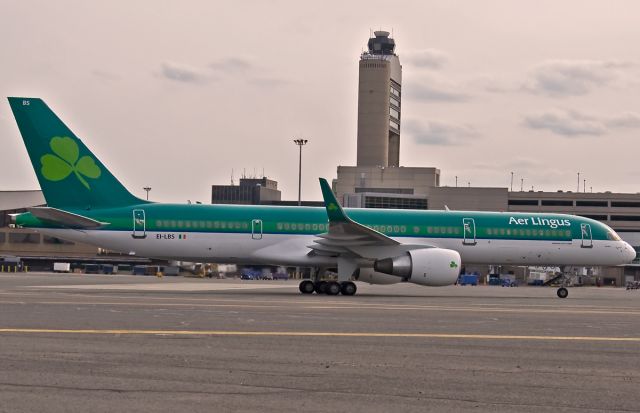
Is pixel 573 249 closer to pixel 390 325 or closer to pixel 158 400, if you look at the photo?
pixel 390 325

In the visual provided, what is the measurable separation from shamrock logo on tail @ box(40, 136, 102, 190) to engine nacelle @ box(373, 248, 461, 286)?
12.7 meters

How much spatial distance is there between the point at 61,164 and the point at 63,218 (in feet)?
7.83

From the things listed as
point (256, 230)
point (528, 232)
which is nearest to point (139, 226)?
point (256, 230)

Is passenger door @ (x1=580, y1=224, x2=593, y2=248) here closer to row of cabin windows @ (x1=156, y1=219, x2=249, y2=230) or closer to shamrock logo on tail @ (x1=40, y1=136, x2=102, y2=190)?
row of cabin windows @ (x1=156, y1=219, x2=249, y2=230)

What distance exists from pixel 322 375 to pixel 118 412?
12.1ft

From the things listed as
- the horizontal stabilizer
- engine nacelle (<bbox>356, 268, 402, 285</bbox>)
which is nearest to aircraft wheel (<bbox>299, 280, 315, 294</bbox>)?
engine nacelle (<bbox>356, 268, 402, 285</bbox>)

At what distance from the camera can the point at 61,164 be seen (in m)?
37.7

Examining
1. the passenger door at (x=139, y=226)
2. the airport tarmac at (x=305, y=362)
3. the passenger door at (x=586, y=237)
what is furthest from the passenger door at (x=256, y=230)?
the passenger door at (x=586, y=237)

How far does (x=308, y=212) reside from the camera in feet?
134

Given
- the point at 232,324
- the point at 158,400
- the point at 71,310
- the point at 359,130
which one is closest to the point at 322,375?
the point at 158,400

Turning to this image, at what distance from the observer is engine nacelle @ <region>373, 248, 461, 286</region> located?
1475 inches

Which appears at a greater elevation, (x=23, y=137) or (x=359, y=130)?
(x=359, y=130)

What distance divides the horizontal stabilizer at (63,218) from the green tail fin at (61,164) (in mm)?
1007

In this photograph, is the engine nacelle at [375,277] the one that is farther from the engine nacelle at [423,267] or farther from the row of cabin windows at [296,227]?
the row of cabin windows at [296,227]
